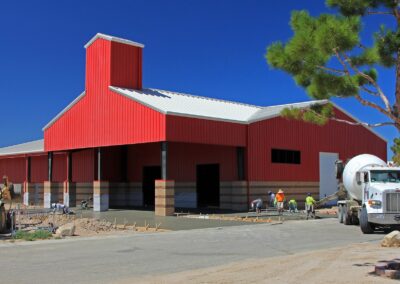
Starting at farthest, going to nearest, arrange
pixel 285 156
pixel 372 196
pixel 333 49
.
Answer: pixel 285 156, pixel 372 196, pixel 333 49

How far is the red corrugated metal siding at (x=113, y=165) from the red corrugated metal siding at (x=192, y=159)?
595 cm

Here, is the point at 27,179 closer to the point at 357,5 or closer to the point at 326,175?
the point at 326,175

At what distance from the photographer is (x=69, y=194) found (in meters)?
39.4

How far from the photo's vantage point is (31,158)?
47469 millimetres

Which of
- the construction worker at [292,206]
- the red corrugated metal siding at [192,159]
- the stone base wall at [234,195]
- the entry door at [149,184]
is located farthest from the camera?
the entry door at [149,184]

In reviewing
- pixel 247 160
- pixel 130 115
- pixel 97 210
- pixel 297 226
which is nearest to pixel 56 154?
pixel 97 210

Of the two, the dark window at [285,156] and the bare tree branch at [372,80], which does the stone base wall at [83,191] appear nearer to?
the dark window at [285,156]

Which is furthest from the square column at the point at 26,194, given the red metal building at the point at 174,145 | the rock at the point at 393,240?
the rock at the point at 393,240

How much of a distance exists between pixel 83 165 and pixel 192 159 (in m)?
9.66

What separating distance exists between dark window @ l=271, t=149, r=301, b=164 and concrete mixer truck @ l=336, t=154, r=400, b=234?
11.0 meters

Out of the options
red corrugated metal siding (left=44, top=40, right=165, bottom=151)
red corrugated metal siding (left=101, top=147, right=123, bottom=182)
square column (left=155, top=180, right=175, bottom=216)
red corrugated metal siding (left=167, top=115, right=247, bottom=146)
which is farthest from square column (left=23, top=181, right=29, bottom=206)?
red corrugated metal siding (left=167, top=115, right=247, bottom=146)

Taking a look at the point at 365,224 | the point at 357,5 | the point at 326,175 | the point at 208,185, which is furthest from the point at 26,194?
the point at 357,5

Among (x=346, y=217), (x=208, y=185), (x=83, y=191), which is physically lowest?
(x=346, y=217)

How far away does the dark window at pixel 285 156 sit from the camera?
37.5 m
